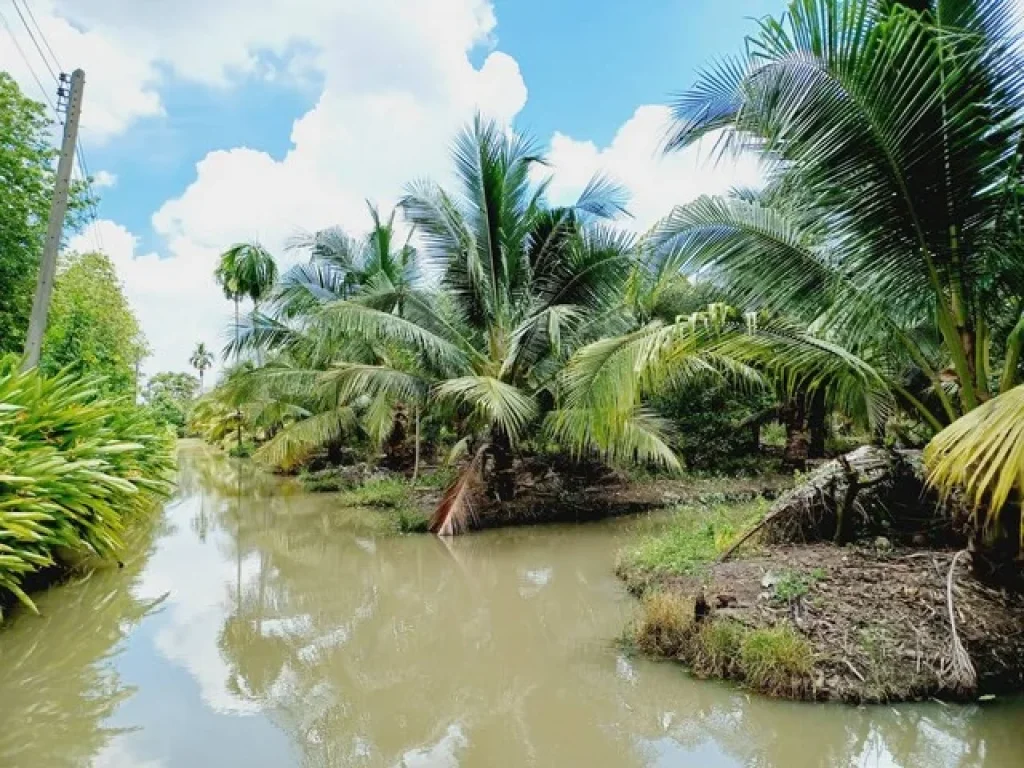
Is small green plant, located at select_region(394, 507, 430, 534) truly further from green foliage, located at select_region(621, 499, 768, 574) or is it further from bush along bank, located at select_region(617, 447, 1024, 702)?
bush along bank, located at select_region(617, 447, 1024, 702)

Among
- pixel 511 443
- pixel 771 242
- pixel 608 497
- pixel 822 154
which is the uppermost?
pixel 822 154

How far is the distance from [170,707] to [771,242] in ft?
15.1

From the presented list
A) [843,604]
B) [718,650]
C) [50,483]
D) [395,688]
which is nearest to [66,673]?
[50,483]

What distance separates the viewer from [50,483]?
492 cm

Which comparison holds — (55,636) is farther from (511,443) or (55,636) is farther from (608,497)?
(608,497)

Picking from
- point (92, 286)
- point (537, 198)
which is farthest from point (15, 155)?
point (537, 198)

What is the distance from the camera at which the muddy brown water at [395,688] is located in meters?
3.13

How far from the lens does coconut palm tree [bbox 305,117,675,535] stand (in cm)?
848

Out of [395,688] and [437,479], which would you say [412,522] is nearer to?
[437,479]

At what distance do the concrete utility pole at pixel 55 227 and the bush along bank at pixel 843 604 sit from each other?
6.97 metres

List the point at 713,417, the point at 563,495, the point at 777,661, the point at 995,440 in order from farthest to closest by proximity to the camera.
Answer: the point at 713,417 < the point at 563,495 < the point at 777,661 < the point at 995,440

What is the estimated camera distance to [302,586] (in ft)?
21.4

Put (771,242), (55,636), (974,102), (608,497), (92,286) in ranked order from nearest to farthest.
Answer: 1. (974,102)
2. (771,242)
3. (55,636)
4. (608,497)
5. (92,286)

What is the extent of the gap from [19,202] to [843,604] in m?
14.7
